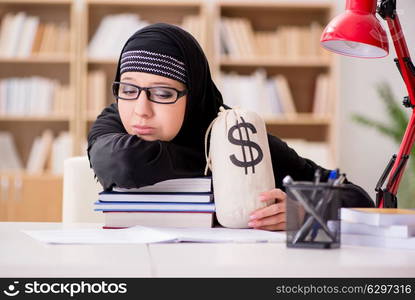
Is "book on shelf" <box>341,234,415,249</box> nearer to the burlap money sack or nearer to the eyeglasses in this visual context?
the burlap money sack

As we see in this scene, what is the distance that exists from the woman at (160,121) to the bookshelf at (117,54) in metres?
3.06

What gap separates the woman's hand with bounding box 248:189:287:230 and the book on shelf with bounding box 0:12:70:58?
3.58 m

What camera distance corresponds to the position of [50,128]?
4.82 meters

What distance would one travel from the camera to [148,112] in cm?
134

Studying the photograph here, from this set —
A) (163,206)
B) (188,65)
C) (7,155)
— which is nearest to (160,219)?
(163,206)

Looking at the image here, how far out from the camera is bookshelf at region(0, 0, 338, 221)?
455cm

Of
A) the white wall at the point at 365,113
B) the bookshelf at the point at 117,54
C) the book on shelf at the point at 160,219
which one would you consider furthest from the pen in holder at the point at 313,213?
the white wall at the point at 365,113

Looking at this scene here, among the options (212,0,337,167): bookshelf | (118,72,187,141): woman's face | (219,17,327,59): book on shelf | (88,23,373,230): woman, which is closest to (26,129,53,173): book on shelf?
(212,0,337,167): bookshelf

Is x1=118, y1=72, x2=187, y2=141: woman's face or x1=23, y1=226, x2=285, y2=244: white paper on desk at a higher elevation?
x1=118, y1=72, x2=187, y2=141: woman's face

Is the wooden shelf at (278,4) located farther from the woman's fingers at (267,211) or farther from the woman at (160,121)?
the woman's fingers at (267,211)

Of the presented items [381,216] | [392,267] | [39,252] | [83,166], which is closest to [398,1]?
→ [381,216]

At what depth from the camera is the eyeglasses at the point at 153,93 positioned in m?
1.36

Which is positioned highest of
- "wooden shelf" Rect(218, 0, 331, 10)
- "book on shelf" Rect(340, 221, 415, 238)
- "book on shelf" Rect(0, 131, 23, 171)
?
"wooden shelf" Rect(218, 0, 331, 10)

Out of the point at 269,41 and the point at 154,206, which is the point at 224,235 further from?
the point at 269,41
